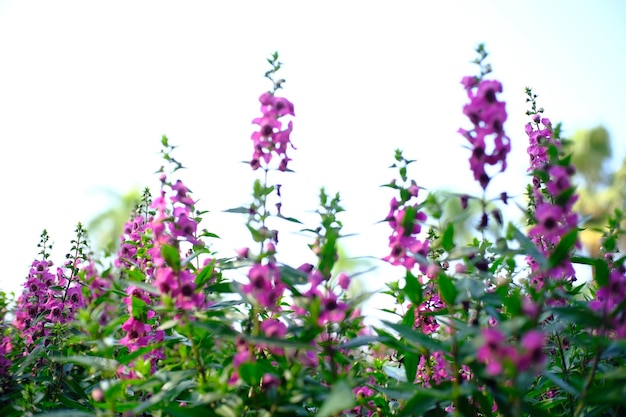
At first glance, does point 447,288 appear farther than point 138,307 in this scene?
No

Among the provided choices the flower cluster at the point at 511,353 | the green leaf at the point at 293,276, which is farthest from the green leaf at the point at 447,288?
the flower cluster at the point at 511,353

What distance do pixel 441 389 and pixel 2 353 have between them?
12.6 feet

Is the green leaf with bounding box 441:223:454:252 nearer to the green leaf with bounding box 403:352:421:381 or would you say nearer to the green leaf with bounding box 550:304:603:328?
the green leaf with bounding box 550:304:603:328

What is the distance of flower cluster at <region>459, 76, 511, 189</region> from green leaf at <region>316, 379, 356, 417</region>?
998 mm

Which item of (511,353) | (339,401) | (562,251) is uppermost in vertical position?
(562,251)

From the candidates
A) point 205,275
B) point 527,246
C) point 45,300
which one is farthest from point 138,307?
point 45,300

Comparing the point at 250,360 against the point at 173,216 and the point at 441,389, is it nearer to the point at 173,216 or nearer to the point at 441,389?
the point at 441,389

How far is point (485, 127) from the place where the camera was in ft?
7.39

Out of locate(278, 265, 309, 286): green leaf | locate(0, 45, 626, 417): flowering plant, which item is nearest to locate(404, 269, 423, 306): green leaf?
locate(0, 45, 626, 417): flowering plant

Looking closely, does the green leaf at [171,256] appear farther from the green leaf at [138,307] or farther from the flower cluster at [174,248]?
the green leaf at [138,307]

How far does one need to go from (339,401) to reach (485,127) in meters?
1.21

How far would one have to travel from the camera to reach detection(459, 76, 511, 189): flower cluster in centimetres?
222

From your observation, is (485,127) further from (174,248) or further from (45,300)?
(45,300)

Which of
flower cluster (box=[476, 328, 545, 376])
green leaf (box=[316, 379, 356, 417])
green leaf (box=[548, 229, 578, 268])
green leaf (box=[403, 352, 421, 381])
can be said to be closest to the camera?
flower cluster (box=[476, 328, 545, 376])
